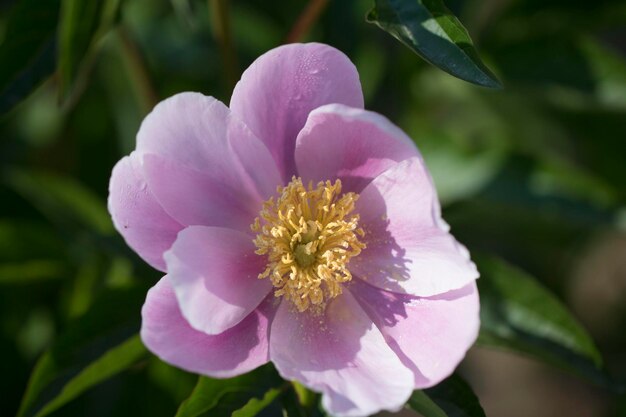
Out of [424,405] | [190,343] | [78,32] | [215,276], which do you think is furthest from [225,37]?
[424,405]

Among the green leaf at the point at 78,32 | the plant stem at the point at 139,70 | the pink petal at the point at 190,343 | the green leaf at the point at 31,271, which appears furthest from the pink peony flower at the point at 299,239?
the green leaf at the point at 31,271

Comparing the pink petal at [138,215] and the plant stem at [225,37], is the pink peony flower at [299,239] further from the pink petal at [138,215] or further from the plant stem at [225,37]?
the plant stem at [225,37]

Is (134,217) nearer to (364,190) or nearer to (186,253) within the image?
(186,253)

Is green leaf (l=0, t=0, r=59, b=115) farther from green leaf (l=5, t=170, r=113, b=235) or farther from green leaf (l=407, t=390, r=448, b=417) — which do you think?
green leaf (l=407, t=390, r=448, b=417)

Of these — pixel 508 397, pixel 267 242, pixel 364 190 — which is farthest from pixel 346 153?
pixel 508 397

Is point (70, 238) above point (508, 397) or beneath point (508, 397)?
above

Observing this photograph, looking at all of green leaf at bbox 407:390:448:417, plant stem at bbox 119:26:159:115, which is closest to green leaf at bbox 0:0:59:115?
plant stem at bbox 119:26:159:115
